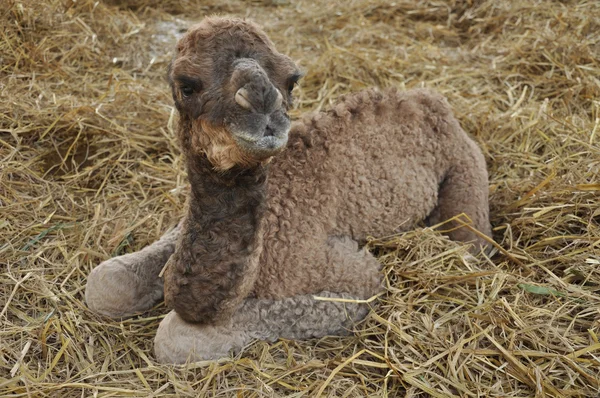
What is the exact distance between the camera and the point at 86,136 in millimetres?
4051

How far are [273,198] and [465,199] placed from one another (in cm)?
117

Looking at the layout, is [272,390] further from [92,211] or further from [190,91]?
[92,211]

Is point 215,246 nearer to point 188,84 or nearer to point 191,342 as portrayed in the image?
point 191,342

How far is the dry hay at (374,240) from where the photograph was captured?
249cm

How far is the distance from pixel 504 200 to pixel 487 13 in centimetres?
301

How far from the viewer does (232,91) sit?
200cm

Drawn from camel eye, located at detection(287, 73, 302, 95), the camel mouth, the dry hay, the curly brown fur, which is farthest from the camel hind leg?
the camel mouth

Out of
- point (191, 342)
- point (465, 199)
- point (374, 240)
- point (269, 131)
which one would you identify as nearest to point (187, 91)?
point (269, 131)

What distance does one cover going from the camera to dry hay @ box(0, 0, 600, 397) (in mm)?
2488

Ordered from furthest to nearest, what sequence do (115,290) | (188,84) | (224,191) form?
1. (115,290)
2. (224,191)
3. (188,84)

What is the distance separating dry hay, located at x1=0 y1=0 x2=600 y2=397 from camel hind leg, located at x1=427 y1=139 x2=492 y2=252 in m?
0.16

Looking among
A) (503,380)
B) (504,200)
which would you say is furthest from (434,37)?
A: (503,380)

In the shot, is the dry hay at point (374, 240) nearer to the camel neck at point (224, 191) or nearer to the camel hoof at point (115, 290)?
the camel hoof at point (115, 290)

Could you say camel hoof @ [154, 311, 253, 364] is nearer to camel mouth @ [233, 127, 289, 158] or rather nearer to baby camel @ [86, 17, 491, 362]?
baby camel @ [86, 17, 491, 362]
